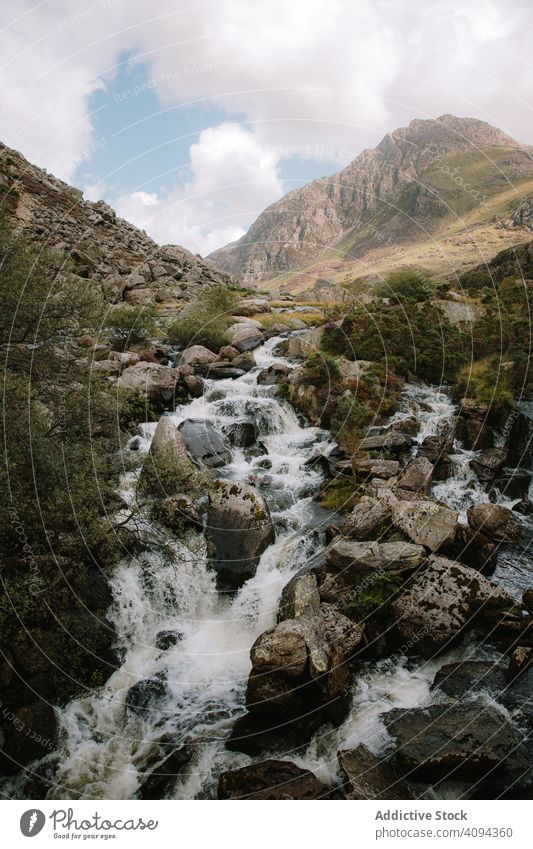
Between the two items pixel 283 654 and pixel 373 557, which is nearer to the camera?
pixel 283 654

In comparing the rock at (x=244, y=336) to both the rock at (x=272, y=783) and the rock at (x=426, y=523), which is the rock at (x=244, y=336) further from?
the rock at (x=272, y=783)

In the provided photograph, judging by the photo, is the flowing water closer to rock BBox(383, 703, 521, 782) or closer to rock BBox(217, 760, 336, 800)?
rock BBox(383, 703, 521, 782)

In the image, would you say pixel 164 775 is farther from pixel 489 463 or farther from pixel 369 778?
pixel 489 463

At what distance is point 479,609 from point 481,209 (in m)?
214

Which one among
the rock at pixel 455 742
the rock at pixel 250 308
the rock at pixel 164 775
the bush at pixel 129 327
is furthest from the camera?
the rock at pixel 250 308

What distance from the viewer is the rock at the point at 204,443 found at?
20609mm

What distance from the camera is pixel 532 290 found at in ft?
104

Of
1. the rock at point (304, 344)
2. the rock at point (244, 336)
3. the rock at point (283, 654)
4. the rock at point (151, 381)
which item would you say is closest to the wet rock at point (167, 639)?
the rock at point (283, 654)

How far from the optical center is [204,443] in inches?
836

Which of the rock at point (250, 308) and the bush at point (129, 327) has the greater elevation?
the rock at point (250, 308)

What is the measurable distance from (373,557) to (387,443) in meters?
8.43

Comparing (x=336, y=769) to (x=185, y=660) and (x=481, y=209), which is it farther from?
(x=481, y=209)

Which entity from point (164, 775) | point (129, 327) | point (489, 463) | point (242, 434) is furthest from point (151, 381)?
Answer: point (164, 775)

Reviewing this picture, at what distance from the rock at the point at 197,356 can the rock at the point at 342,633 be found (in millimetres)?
22577
